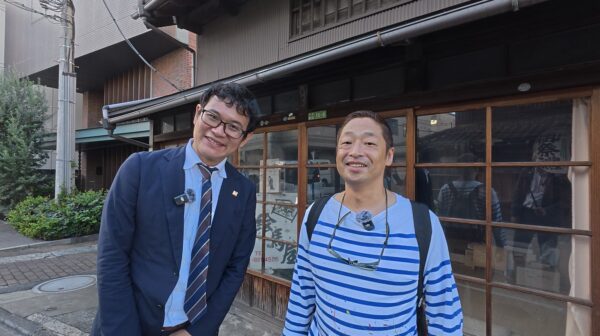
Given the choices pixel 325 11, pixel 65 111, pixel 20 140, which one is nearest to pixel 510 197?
pixel 325 11

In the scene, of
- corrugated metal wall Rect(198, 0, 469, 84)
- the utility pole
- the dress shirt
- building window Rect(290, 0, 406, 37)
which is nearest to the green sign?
corrugated metal wall Rect(198, 0, 469, 84)

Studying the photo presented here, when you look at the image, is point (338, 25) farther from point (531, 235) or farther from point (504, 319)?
point (504, 319)

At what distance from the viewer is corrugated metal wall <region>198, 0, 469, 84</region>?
4.59 meters

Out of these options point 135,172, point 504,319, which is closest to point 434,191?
point 504,319

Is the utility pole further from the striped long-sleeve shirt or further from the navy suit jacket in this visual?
the striped long-sleeve shirt

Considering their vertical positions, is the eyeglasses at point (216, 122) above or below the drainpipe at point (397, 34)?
below

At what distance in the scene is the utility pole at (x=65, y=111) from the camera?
34.8 feet

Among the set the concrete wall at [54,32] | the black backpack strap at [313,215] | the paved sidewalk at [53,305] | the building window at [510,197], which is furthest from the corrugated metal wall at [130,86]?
the black backpack strap at [313,215]

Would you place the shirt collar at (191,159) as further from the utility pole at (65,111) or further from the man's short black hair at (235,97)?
the utility pole at (65,111)

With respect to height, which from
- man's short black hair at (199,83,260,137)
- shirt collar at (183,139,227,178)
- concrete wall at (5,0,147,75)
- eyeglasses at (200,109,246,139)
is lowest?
shirt collar at (183,139,227,178)

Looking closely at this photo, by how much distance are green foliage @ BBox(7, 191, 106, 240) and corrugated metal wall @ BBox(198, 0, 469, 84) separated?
5.97 m

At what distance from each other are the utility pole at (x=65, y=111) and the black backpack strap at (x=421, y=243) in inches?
461

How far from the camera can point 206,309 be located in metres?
1.94

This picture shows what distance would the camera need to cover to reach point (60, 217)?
9609 millimetres
